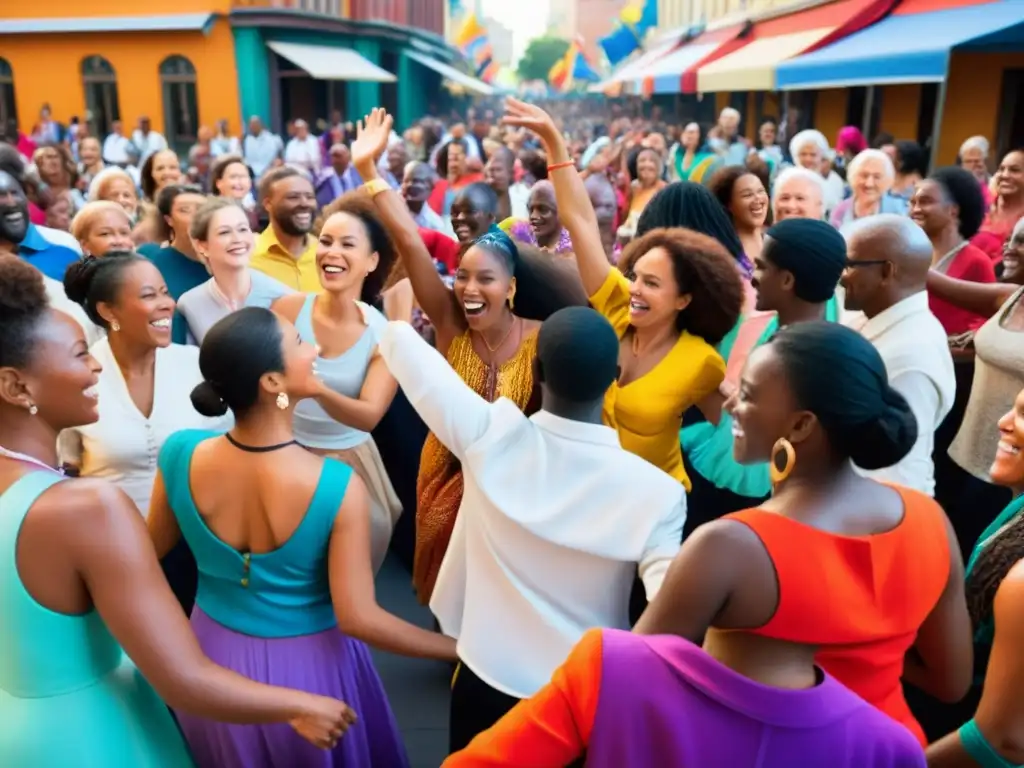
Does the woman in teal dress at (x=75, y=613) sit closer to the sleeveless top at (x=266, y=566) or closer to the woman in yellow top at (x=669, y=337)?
the sleeveless top at (x=266, y=566)

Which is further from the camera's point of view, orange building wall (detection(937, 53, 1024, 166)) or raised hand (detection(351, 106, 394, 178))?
orange building wall (detection(937, 53, 1024, 166))

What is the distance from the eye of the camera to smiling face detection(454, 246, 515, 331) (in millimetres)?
2779

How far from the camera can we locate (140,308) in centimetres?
267

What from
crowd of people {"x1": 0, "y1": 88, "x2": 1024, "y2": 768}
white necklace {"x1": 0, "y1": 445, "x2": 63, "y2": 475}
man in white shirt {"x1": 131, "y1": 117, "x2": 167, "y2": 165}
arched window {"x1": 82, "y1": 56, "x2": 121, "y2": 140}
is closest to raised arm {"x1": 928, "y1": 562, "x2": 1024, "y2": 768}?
crowd of people {"x1": 0, "y1": 88, "x2": 1024, "y2": 768}

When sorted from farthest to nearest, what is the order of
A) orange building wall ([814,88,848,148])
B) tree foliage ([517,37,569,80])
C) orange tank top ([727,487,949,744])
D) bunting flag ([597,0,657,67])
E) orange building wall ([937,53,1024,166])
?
1. tree foliage ([517,37,569,80])
2. bunting flag ([597,0,657,67])
3. orange building wall ([814,88,848,148])
4. orange building wall ([937,53,1024,166])
5. orange tank top ([727,487,949,744])

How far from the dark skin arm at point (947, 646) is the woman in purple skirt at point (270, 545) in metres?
0.94

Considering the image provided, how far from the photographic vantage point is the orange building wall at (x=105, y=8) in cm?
1869

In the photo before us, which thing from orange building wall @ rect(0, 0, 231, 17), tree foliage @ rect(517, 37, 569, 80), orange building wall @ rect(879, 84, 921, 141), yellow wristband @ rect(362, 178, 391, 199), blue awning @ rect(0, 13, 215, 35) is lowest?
yellow wristband @ rect(362, 178, 391, 199)

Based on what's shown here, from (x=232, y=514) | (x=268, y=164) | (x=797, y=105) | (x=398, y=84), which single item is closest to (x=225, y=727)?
(x=232, y=514)

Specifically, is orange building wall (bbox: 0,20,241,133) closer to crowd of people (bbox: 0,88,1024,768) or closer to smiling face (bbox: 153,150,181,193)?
smiling face (bbox: 153,150,181,193)

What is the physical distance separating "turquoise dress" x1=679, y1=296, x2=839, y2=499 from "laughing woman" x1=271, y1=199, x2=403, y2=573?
1.12 meters

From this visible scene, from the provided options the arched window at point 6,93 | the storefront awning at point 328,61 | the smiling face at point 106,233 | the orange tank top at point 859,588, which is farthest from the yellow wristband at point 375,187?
the arched window at point 6,93

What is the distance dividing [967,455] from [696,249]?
1.43 metres

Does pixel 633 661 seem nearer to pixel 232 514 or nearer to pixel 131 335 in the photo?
pixel 232 514
